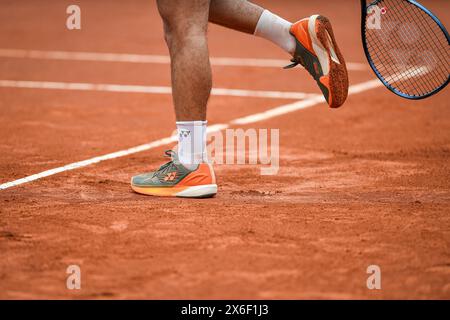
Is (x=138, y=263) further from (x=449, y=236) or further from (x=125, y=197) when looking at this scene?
(x=449, y=236)

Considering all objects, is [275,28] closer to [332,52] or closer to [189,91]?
[332,52]

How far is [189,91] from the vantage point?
4.16m

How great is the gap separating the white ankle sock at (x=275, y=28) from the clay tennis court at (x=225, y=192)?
0.77 meters

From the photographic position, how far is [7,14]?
38.5 feet

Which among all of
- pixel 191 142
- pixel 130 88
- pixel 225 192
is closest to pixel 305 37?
pixel 191 142

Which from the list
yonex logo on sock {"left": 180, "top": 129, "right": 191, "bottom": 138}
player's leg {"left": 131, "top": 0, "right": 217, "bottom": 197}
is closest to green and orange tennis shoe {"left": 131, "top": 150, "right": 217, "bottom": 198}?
player's leg {"left": 131, "top": 0, "right": 217, "bottom": 197}

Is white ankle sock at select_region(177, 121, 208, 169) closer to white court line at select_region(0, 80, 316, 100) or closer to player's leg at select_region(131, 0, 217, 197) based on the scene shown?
player's leg at select_region(131, 0, 217, 197)

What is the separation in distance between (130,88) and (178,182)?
11.0 feet

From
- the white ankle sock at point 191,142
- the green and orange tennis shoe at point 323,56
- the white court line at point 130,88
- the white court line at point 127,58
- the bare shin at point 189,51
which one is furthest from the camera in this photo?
the white court line at point 127,58

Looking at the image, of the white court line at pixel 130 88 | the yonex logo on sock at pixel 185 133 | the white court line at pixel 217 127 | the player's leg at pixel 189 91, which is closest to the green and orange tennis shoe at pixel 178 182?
the player's leg at pixel 189 91

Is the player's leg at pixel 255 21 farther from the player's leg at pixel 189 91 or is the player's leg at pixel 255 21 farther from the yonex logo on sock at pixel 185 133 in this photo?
the yonex logo on sock at pixel 185 133

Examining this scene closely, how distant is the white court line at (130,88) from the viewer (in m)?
7.33
